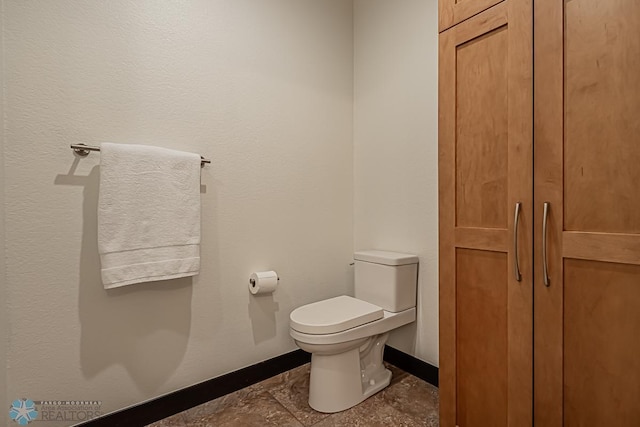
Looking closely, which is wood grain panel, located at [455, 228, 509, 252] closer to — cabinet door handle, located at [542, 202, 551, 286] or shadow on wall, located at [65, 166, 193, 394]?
cabinet door handle, located at [542, 202, 551, 286]

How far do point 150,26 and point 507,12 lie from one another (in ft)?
4.96

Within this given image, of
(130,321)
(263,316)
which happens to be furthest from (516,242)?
(130,321)

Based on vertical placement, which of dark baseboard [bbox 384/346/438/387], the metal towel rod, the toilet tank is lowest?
dark baseboard [bbox 384/346/438/387]

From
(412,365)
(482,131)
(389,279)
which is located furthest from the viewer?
(412,365)

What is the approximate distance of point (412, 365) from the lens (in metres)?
1.97

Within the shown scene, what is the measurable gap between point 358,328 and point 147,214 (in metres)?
1.14

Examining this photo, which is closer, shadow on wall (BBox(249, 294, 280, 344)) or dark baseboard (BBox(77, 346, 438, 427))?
dark baseboard (BBox(77, 346, 438, 427))

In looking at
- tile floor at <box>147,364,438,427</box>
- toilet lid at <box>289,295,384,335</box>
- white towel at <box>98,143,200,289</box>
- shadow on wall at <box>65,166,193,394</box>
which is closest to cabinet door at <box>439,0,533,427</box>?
tile floor at <box>147,364,438,427</box>

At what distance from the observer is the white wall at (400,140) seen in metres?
1.85

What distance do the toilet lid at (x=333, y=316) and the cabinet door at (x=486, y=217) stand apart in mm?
441

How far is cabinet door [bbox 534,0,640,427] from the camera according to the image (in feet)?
2.92

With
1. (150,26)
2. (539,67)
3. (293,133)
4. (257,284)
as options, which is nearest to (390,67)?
(293,133)

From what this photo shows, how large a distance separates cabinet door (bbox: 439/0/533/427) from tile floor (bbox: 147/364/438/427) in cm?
33

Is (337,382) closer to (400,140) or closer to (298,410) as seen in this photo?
(298,410)
